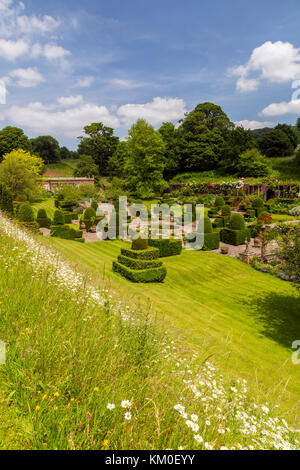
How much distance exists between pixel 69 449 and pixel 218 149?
210 ft

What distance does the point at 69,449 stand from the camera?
1.94m

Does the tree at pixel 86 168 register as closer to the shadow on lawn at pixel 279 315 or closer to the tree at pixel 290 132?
the tree at pixel 290 132

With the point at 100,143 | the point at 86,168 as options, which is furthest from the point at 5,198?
the point at 100,143

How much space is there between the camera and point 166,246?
18.4 meters

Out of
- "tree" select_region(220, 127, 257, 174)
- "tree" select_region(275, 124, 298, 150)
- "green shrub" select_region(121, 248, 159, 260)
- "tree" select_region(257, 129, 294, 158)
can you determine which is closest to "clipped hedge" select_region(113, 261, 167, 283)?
"green shrub" select_region(121, 248, 159, 260)

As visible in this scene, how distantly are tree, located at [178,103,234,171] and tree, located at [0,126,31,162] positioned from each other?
3902 centimetres

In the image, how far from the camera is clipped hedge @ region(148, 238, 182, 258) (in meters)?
18.4

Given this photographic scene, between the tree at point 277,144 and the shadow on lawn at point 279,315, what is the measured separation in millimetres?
60144

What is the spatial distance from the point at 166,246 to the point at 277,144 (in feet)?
195

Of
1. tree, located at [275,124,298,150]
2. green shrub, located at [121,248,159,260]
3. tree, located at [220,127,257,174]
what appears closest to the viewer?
green shrub, located at [121,248,159,260]

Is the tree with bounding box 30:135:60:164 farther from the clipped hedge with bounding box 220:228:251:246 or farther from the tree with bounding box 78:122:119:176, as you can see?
the clipped hedge with bounding box 220:228:251:246

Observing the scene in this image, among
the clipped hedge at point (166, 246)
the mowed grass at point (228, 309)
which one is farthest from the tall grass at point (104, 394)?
the clipped hedge at point (166, 246)
